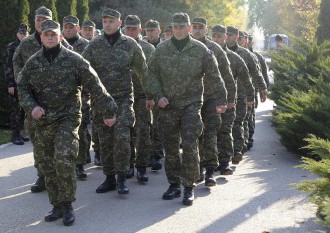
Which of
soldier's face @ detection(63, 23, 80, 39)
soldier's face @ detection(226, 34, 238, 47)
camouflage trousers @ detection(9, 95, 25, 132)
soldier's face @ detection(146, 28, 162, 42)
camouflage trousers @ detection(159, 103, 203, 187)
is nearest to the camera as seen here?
camouflage trousers @ detection(159, 103, 203, 187)

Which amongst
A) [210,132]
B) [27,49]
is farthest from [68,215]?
[27,49]

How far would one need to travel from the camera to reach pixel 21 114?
1036 cm

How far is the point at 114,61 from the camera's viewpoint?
22.0ft

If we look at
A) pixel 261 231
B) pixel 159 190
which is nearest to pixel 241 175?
pixel 159 190

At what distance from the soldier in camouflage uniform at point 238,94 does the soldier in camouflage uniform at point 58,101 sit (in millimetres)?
2823

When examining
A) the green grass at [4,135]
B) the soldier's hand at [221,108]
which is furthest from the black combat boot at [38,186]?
the green grass at [4,135]

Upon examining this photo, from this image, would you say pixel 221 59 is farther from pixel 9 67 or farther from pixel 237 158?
pixel 9 67

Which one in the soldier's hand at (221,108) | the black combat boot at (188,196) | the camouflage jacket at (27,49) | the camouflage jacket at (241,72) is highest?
the camouflage jacket at (27,49)

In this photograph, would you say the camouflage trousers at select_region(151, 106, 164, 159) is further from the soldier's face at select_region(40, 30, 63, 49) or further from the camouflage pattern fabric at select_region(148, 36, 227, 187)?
the soldier's face at select_region(40, 30, 63, 49)

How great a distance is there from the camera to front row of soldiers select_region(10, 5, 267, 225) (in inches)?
216

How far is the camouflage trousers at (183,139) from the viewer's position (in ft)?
20.6

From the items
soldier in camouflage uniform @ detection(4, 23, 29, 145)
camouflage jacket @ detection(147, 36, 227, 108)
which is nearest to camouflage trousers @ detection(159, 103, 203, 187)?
camouflage jacket @ detection(147, 36, 227, 108)

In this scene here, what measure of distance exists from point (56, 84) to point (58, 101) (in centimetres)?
17

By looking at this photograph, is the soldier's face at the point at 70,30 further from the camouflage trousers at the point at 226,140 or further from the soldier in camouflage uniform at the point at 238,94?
the camouflage trousers at the point at 226,140
